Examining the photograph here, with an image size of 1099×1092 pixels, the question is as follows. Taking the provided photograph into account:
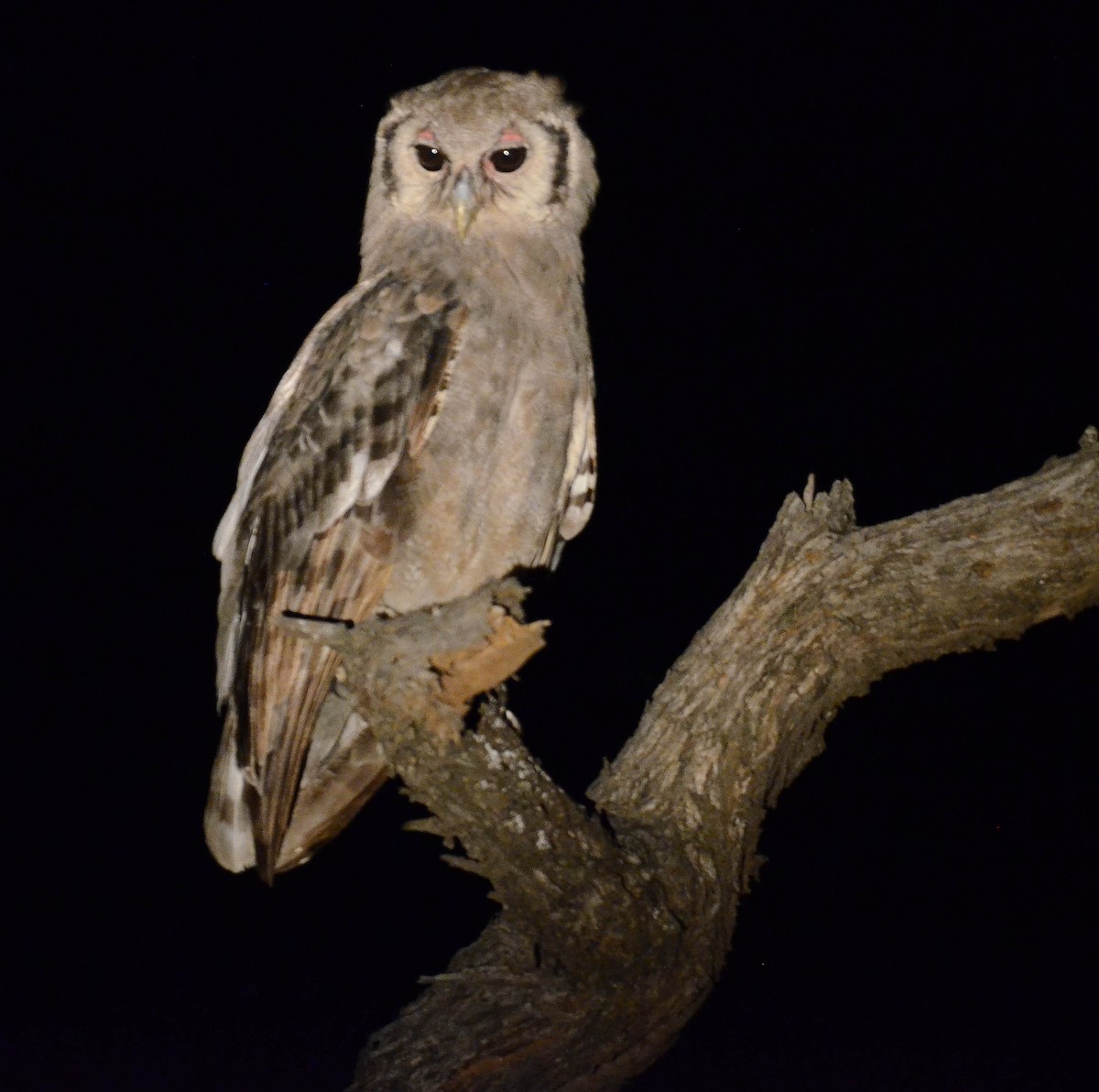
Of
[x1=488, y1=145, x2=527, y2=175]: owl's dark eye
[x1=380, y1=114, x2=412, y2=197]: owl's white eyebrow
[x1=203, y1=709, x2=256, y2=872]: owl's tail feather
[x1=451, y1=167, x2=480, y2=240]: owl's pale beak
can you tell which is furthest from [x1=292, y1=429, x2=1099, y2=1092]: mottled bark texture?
[x1=380, y1=114, x2=412, y2=197]: owl's white eyebrow

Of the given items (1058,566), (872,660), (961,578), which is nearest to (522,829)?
(872,660)

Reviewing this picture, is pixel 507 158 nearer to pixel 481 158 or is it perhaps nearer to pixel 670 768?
pixel 481 158

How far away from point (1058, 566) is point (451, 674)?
1.18 m

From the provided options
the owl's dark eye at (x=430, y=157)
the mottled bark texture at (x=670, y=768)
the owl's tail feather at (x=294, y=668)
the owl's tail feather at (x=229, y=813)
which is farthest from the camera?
the owl's dark eye at (x=430, y=157)

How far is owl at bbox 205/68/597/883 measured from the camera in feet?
8.02

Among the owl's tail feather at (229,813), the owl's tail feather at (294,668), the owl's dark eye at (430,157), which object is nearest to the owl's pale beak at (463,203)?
the owl's dark eye at (430,157)

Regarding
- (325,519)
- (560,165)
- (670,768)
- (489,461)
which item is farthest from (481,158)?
(670,768)

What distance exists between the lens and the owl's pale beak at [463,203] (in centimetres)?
259

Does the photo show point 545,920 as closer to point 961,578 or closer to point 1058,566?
point 961,578

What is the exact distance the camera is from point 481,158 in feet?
8.79

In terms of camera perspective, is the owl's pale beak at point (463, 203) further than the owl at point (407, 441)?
Answer: Yes

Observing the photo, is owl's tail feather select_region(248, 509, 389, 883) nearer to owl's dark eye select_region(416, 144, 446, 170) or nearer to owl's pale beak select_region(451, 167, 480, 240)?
owl's pale beak select_region(451, 167, 480, 240)

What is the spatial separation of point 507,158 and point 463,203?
0.71 ft

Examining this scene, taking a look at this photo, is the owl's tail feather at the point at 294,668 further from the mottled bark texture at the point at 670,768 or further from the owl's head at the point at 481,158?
the owl's head at the point at 481,158
